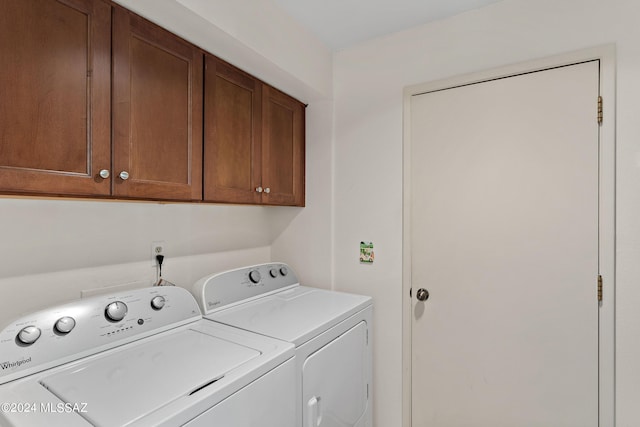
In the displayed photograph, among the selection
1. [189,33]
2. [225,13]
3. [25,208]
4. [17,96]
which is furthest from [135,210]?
[225,13]

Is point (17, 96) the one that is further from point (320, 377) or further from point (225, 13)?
point (320, 377)

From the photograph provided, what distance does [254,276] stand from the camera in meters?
1.81

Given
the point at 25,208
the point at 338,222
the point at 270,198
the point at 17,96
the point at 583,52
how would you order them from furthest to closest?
the point at 338,222, the point at 270,198, the point at 583,52, the point at 25,208, the point at 17,96

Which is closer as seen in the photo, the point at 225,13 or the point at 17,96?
the point at 17,96

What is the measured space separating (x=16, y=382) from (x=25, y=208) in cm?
60

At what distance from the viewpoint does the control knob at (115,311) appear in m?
1.18

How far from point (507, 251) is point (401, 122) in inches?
34.2

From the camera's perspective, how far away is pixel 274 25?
5.29 ft

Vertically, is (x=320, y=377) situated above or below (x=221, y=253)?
below

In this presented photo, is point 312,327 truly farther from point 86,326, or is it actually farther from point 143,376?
point 86,326

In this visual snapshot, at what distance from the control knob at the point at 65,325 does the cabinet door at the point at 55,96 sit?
42 centimetres

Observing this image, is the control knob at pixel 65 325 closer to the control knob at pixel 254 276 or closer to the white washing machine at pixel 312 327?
the white washing machine at pixel 312 327

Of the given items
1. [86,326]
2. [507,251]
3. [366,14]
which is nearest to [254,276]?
[86,326]

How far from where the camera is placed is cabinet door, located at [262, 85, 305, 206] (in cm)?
182
